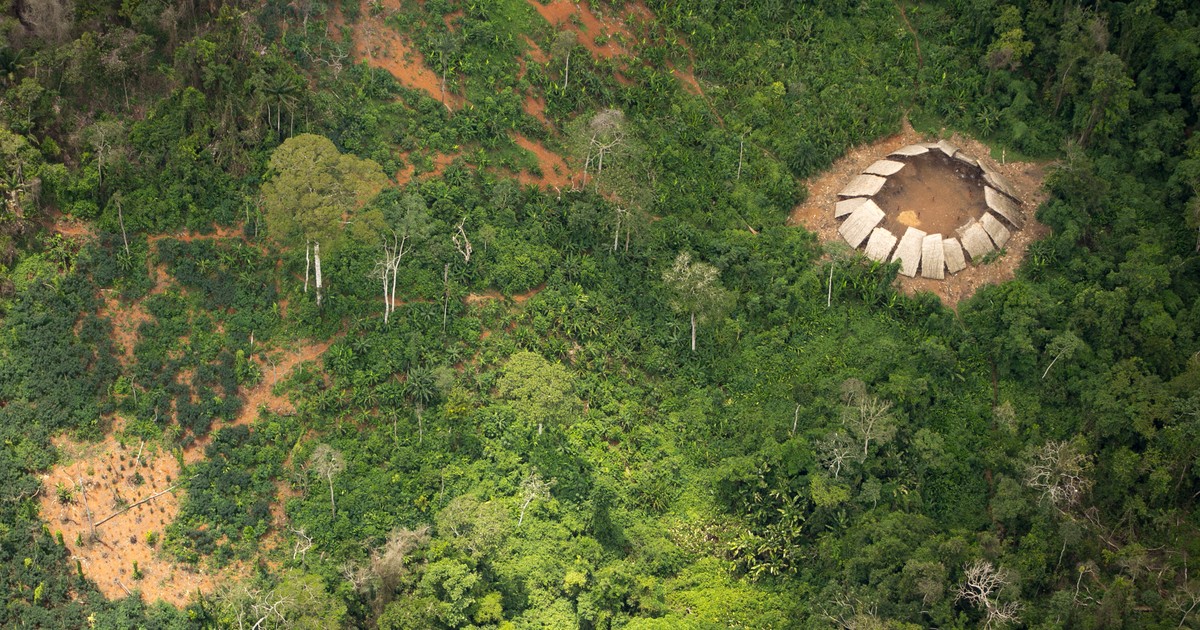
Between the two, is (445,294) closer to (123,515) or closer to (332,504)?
(332,504)

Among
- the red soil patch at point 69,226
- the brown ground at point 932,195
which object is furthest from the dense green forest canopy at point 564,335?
the brown ground at point 932,195

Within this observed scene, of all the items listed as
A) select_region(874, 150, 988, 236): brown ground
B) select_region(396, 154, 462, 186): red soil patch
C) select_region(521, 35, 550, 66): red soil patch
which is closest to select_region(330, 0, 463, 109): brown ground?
select_region(396, 154, 462, 186): red soil patch

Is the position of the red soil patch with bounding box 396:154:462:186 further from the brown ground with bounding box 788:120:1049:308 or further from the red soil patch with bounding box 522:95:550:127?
the brown ground with bounding box 788:120:1049:308

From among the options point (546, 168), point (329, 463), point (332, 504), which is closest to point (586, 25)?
point (546, 168)

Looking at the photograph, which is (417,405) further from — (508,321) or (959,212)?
(959,212)

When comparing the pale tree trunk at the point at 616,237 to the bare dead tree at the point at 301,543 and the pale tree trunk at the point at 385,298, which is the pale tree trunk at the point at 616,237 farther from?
the bare dead tree at the point at 301,543

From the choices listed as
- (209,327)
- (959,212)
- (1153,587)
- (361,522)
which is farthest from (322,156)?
(1153,587)
